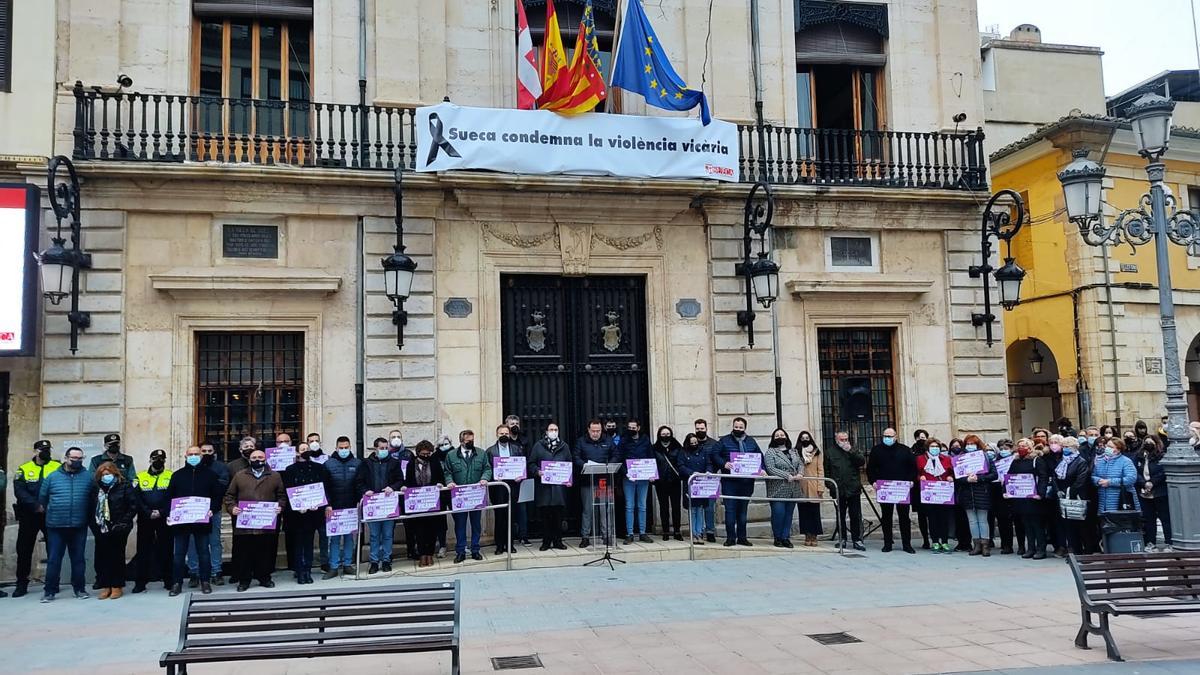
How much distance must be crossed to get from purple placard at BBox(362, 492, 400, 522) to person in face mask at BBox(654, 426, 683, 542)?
143 inches

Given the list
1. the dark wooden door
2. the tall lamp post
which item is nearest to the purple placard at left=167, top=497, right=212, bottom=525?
the dark wooden door

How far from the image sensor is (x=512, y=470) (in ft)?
39.7

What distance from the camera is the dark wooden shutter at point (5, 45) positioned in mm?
12531

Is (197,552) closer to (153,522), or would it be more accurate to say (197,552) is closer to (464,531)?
(153,522)

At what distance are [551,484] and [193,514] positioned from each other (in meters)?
4.34

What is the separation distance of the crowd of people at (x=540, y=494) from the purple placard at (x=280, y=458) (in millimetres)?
41

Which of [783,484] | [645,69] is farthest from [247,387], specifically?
[783,484]

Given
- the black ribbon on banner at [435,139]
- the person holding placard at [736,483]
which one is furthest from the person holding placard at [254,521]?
the person holding placard at [736,483]

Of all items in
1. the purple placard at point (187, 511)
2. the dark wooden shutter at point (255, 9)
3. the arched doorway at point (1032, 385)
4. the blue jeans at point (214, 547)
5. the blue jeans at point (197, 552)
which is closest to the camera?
the purple placard at point (187, 511)

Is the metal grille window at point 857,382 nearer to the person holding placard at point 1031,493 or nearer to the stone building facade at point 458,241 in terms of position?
the stone building facade at point 458,241

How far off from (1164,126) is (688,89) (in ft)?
21.7

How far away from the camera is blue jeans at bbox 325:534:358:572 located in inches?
453

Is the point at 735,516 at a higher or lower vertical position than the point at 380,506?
lower

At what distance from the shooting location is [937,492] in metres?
12.7
